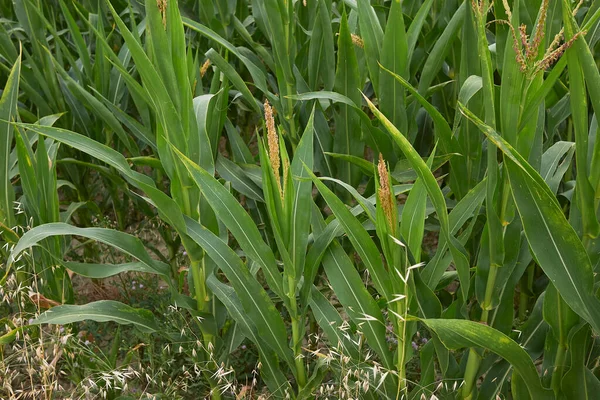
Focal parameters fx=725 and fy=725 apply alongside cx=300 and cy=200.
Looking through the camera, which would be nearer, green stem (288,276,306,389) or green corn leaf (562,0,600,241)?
green corn leaf (562,0,600,241)

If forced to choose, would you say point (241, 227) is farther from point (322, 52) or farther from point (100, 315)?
point (322, 52)

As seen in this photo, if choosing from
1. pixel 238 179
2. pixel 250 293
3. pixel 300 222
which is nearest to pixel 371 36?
pixel 238 179

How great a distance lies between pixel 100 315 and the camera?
5.30ft

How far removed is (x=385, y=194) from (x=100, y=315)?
0.76 m

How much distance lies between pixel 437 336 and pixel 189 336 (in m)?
0.69

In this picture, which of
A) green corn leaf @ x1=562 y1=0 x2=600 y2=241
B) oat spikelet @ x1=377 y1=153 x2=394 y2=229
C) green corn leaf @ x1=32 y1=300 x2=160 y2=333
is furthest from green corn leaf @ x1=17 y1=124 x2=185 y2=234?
green corn leaf @ x1=562 y1=0 x2=600 y2=241

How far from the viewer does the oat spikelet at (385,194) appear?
3.83ft

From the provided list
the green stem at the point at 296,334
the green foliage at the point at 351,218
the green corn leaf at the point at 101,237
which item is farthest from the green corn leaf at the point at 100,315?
the green stem at the point at 296,334

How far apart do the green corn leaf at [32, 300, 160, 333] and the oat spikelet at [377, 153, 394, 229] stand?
0.70m

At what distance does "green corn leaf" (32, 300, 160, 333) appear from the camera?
1576mm

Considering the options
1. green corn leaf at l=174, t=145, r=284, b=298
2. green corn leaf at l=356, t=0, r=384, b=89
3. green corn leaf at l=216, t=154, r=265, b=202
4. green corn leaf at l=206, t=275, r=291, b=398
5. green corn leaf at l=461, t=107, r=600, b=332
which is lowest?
green corn leaf at l=206, t=275, r=291, b=398

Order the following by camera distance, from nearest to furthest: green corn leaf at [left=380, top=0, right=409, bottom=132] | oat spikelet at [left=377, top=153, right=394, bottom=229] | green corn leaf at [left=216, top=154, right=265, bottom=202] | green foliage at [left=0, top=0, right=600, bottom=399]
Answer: oat spikelet at [left=377, top=153, right=394, bottom=229]
green foliage at [left=0, top=0, right=600, bottom=399]
green corn leaf at [left=380, top=0, right=409, bottom=132]
green corn leaf at [left=216, top=154, right=265, bottom=202]

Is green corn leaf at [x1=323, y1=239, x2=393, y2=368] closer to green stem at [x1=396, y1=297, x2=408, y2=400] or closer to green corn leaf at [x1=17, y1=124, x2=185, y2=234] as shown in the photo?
green stem at [x1=396, y1=297, x2=408, y2=400]

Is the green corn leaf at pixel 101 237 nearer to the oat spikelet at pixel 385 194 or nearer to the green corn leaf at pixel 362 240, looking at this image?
the green corn leaf at pixel 362 240
